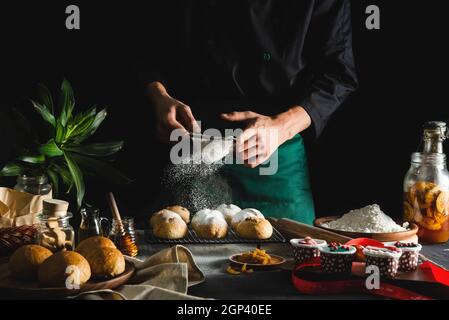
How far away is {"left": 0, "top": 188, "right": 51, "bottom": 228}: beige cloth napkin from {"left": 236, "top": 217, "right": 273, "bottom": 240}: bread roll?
24.3 inches

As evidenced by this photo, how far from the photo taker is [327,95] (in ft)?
8.33

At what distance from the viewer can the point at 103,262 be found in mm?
1313

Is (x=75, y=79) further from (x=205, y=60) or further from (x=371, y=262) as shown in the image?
(x=371, y=262)

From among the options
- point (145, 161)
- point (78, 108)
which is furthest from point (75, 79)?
point (145, 161)

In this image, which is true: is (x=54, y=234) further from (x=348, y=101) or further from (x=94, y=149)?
(x=348, y=101)

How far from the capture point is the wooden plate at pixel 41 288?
123 cm

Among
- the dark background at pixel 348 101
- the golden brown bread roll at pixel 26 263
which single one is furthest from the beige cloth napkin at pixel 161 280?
the dark background at pixel 348 101

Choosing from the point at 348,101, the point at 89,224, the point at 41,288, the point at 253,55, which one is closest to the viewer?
the point at 41,288

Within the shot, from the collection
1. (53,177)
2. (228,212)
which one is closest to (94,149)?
(53,177)

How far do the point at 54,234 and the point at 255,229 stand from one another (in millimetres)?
616

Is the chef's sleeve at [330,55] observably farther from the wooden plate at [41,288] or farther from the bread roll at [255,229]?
the wooden plate at [41,288]

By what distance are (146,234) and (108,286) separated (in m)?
0.67

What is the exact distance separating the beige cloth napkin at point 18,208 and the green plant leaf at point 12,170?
0.08 m

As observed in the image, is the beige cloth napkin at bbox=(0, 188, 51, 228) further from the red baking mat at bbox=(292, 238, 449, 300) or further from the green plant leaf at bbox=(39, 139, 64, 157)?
the red baking mat at bbox=(292, 238, 449, 300)
